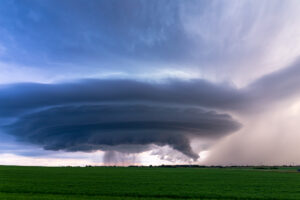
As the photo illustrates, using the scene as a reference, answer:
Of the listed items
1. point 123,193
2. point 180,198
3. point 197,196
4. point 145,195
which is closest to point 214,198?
point 197,196

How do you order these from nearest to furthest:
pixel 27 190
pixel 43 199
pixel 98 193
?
pixel 43 199 → pixel 98 193 → pixel 27 190

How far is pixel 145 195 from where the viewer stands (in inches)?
1612

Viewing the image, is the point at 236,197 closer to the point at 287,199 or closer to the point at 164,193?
the point at 287,199

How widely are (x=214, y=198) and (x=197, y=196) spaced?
2557 millimetres

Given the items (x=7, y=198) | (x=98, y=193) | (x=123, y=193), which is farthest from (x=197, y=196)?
(x=7, y=198)

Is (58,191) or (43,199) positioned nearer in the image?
(43,199)

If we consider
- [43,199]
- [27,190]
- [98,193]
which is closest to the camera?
[43,199]

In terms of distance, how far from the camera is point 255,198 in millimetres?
40281

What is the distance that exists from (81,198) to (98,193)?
585cm

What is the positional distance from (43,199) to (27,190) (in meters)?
12.4

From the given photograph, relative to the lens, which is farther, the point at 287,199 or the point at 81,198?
the point at 287,199

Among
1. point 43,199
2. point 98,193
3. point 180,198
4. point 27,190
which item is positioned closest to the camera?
point 43,199

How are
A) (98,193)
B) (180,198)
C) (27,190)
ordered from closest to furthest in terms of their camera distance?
(180,198)
(98,193)
(27,190)

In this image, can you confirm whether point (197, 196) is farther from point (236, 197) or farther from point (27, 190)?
point (27, 190)
